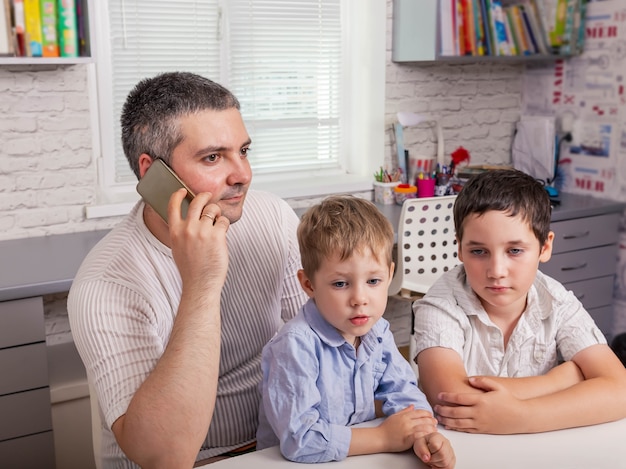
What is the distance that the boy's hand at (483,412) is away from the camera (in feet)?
4.12

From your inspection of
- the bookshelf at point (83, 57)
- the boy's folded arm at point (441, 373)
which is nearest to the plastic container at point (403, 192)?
the bookshelf at point (83, 57)

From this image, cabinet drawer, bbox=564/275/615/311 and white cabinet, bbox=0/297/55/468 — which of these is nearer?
white cabinet, bbox=0/297/55/468

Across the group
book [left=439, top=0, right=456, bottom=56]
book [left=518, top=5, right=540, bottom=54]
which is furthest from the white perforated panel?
book [left=518, top=5, right=540, bottom=54]

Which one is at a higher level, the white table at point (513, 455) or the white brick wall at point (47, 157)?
the white brick wall at point (47, 157)

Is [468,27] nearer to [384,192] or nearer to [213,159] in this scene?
[384,192]

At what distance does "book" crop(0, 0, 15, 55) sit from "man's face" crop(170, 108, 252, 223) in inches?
52.2

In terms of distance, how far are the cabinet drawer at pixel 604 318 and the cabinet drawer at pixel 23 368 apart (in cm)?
258

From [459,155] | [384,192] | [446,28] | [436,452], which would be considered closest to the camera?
[436,452]

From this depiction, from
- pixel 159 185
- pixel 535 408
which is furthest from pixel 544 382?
pixel 159 185

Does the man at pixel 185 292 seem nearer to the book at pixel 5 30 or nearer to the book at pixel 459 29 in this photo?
the book at pixel 5 30

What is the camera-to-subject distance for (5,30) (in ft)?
8.09

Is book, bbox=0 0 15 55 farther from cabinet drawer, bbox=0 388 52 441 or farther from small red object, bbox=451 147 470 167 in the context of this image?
small red object, bbox=451 147 470 167

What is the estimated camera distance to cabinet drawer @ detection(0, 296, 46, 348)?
2.21 meters

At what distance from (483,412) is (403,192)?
2297 mm
